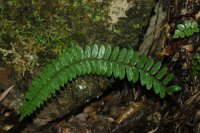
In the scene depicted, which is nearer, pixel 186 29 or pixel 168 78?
pixel 168 78

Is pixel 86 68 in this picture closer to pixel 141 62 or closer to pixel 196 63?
pixel 141 62

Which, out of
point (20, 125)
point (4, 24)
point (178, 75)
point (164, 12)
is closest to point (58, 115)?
point (20, 125)

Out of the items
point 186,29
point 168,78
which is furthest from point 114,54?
point 186,29

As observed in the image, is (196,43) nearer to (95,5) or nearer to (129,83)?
(129,83)

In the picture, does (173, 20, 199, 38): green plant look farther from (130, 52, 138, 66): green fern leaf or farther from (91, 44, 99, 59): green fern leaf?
(91, 44, 99, 59): green fern leaf

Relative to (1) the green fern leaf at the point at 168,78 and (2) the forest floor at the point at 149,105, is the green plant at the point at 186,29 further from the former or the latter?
(1) the green fern leaf at the point at 168,78

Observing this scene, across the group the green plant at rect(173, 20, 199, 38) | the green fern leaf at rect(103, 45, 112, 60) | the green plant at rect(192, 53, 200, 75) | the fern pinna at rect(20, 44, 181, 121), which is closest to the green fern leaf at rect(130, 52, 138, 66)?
the fern pinna at rect(20, 44, 181, 121)
